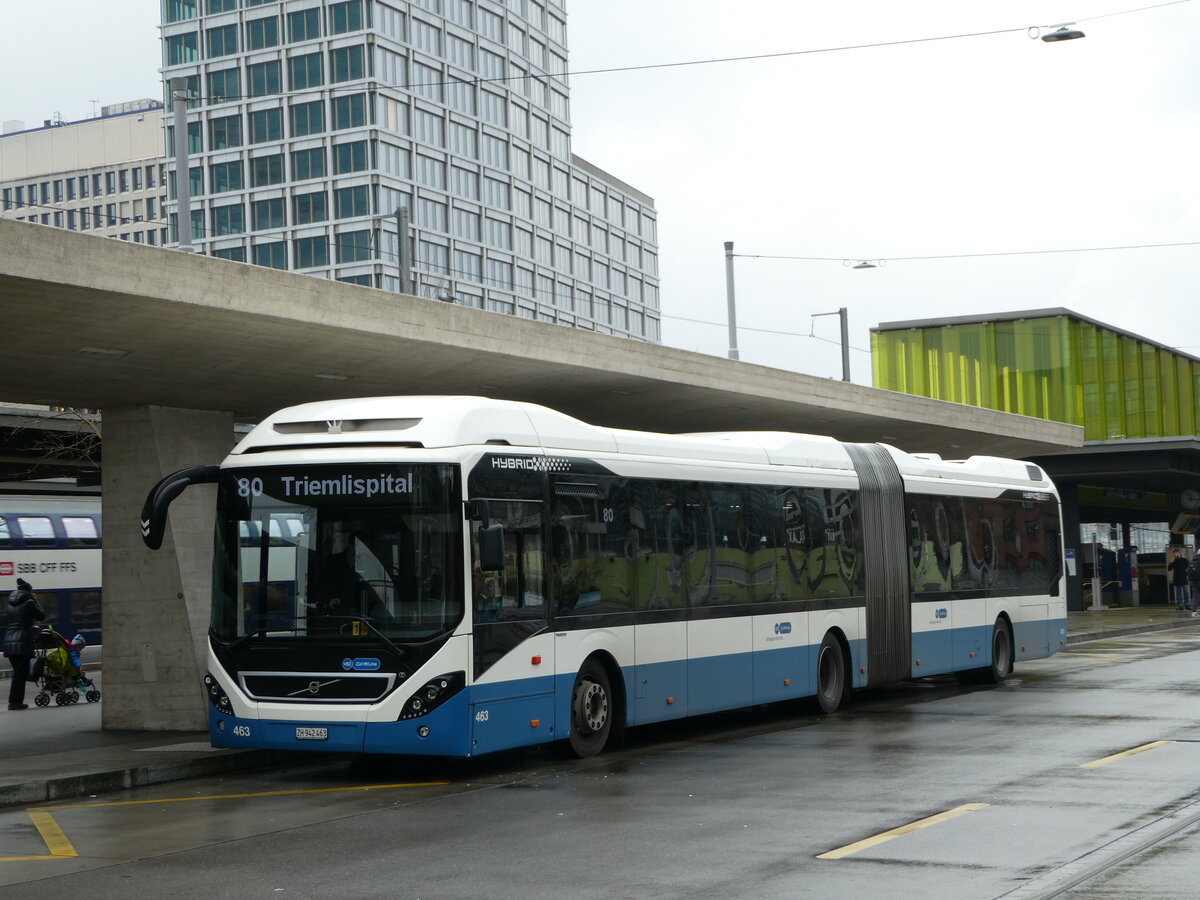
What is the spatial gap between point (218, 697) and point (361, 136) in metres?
76.6

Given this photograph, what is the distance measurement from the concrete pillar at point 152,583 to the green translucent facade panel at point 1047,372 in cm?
2901

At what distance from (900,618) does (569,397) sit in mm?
5029

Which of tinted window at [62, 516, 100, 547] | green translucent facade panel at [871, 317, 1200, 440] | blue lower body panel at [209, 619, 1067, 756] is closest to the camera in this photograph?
blue lower body panel at [209, 619, 1067, 756]

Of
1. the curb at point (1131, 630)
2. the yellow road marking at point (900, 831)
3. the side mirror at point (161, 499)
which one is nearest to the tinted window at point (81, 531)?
the curb at point (1131, 630)

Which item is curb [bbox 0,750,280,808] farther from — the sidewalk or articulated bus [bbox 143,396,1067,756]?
articulated bus [bbox 143,396,1067,756]

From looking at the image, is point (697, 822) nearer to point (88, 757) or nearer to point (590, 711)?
point (590, 711)

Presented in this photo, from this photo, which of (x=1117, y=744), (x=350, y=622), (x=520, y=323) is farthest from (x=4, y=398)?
(x=1117, y=744)

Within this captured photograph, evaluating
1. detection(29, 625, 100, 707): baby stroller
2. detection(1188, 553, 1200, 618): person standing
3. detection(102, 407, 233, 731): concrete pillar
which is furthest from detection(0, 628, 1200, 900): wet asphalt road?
detection(1188, 553, 1200, 618): person standing

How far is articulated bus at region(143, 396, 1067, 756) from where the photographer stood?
502 inches

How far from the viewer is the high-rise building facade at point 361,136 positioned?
87.2 metres

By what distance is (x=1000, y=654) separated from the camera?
22312mm

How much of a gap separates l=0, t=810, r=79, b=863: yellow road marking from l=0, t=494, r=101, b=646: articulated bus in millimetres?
25882

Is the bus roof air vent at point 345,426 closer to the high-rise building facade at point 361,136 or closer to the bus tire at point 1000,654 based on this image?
the bus tire at point 1000,654

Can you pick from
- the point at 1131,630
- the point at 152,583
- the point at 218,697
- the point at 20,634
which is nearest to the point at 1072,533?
the point at 1131,630
